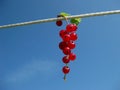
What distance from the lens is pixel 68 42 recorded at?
4910 mm

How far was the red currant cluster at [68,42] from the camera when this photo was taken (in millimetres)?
4711

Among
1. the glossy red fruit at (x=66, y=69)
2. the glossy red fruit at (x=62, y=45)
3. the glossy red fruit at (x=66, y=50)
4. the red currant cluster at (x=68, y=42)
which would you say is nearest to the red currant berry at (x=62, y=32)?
the red currant cluster at (x=68, y=42)

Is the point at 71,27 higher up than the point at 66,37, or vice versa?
the point at 71,27

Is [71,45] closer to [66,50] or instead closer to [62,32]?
[66,50]

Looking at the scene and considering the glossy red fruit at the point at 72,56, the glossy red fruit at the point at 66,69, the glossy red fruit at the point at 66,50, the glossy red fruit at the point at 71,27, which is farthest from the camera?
the glossy red fruit at the point at 71,27

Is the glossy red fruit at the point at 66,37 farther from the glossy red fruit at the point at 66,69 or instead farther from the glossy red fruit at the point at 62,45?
the glossy red fruit at the point at 66,69

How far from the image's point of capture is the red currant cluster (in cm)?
471

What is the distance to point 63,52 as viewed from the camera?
4.77 meters

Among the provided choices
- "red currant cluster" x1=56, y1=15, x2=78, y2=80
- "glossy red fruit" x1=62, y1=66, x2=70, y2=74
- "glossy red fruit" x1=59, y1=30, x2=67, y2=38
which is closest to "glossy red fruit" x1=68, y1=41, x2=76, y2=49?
"red currant cluster" x1=56, y1=15, x2=78, y2=80

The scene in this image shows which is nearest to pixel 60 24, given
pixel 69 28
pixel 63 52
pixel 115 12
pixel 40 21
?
pixel 69 28

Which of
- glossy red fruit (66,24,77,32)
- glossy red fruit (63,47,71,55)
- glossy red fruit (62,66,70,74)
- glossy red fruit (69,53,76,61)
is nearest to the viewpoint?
glossy red fruit (62,66,70,74)

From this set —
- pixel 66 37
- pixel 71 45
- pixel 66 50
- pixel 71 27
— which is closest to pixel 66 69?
pixel 66 50

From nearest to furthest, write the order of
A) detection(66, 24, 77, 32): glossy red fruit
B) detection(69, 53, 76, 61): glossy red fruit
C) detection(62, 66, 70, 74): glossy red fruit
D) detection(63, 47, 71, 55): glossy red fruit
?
detection(62, 66, 70, 74): glossy red fruit → detection(63, 47, 71, 55): glossy red fruit → detection(69, 53, 76, 61): glossy red fruit → detection(66, 24, 77, 32): glossy red fruit

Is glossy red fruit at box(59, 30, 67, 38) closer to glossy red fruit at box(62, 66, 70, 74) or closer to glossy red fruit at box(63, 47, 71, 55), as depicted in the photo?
glossy red fruit at box(63, 47, 71, 55)
